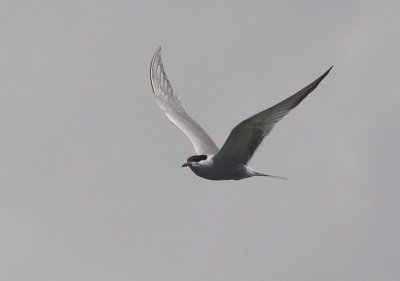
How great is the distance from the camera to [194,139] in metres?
23.0

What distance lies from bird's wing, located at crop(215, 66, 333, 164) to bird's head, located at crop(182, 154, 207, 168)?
0.47 metres

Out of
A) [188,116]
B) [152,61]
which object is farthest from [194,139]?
[152,61]

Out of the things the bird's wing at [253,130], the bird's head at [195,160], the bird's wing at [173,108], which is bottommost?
the bird's wing at [253,130]

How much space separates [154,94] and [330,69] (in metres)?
9.32

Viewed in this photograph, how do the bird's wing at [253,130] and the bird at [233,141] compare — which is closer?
the bird's wing at [253,130]

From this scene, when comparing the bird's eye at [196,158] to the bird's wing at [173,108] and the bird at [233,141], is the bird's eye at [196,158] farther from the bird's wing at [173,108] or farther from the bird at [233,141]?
the bird's wing at [173,108]

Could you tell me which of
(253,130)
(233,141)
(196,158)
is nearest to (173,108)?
(196,158)

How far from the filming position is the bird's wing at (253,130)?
17.8 m

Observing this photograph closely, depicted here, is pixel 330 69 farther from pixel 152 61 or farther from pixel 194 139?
pixel 152 61

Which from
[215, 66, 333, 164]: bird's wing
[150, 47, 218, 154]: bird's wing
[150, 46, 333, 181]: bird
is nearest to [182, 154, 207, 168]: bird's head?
[150, 46, 333, 181]: bird

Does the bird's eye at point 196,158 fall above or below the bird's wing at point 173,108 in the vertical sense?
below

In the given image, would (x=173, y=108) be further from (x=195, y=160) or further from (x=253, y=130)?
(x=253, y=130)

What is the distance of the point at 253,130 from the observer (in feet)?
62.8

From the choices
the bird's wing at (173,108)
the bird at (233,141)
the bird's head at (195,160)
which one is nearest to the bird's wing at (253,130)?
the bird at (233,141)
